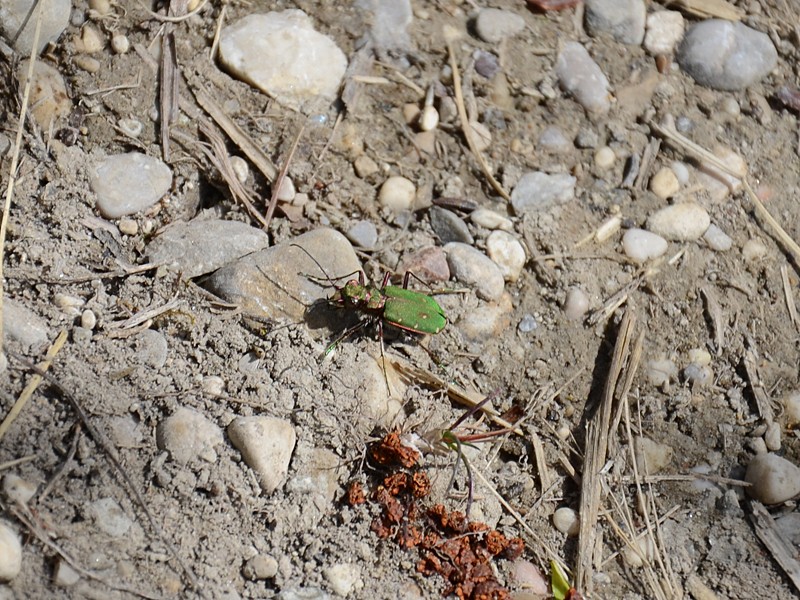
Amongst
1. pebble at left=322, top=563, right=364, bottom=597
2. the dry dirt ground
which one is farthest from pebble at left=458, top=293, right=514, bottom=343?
pebble at left=322, top=563, right=364, bottom=597

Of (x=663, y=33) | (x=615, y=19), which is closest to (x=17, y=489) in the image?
(x=615, y=19)

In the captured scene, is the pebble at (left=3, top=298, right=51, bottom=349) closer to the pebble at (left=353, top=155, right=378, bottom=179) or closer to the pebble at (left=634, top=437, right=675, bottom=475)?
the pebble at (left=353, top=155, right=378, bottom=179)

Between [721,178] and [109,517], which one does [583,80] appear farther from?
[109,517]

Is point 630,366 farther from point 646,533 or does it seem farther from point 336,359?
point 336,359

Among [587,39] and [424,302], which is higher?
[587,39]

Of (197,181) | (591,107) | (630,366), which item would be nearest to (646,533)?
(630,366)

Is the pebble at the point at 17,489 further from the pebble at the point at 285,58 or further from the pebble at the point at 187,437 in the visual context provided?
the pebble at the point at 285,58
